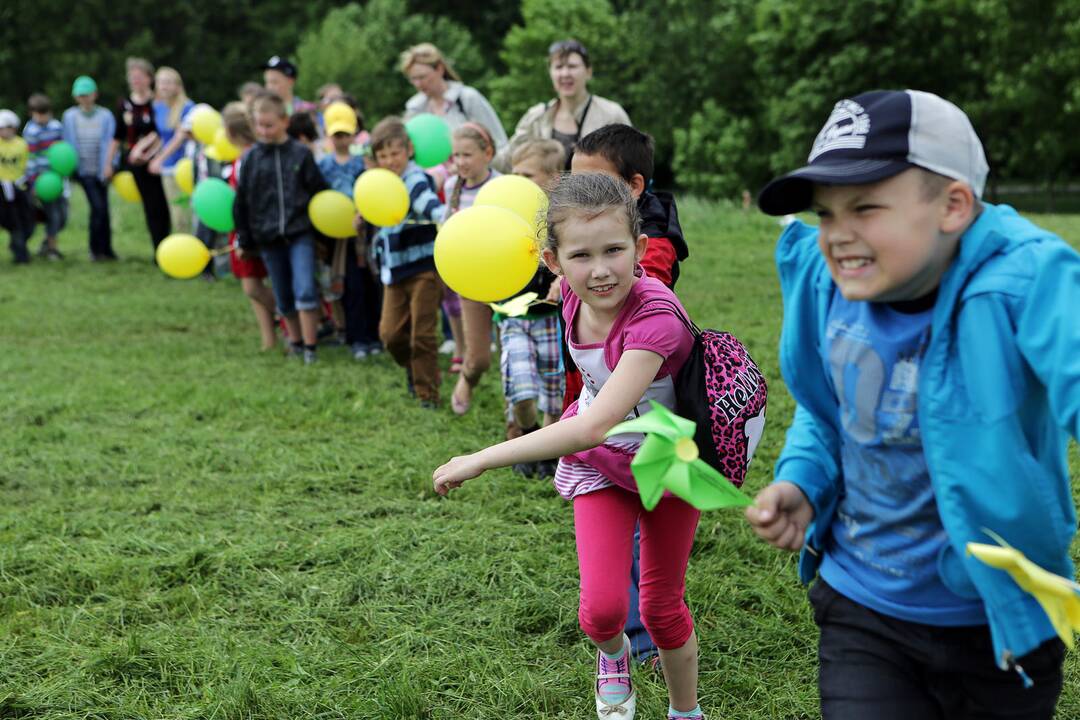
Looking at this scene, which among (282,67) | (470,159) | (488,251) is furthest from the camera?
(282,67)

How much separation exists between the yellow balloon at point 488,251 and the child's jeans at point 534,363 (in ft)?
3.91

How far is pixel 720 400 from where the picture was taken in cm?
286

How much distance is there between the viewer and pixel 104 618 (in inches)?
157

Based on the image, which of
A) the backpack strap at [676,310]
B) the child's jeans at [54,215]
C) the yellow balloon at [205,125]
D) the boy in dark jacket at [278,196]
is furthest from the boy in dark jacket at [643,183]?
the child's jeans at [54,215]

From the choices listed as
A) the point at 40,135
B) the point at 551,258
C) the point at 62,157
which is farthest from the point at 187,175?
the point at 551,258

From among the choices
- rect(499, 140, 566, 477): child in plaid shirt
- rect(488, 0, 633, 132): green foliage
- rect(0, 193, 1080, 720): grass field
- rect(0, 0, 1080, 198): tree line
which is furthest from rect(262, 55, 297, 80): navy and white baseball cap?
rect(488, 0, 633, 132): green foliage

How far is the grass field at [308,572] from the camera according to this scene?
3418 mm

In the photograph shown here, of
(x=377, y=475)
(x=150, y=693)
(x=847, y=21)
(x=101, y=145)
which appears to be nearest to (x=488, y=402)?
(x=377, y=475)

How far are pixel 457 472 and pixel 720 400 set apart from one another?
750mm

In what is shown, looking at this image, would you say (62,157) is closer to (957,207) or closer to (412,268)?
(412,268)

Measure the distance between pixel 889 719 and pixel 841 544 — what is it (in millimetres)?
342

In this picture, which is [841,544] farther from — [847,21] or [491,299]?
[847,21]

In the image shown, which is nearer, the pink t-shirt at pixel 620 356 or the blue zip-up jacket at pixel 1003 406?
the blue zip-up jacket at pixel 1003 406

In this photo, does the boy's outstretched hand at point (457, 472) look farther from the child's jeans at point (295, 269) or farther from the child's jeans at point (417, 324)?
the child's jeans at point (295, 269)
